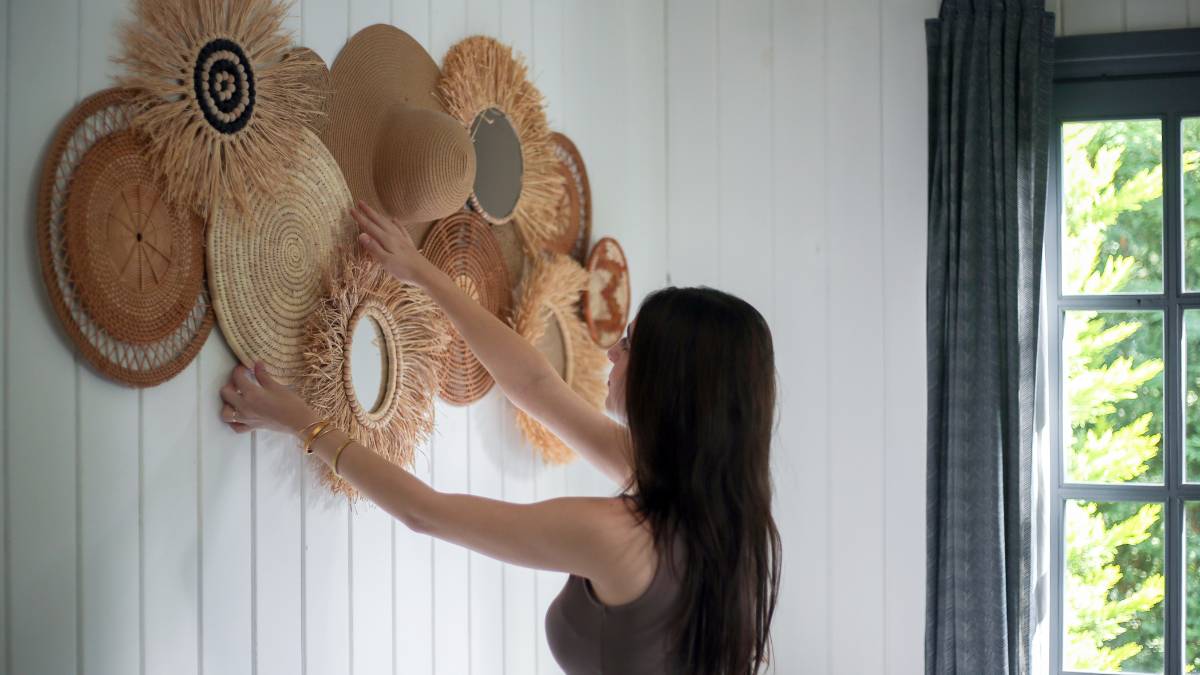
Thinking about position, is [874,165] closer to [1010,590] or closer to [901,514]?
[901,514]

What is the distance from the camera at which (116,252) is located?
4.14 ft

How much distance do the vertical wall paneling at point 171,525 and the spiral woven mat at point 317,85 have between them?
0.43m

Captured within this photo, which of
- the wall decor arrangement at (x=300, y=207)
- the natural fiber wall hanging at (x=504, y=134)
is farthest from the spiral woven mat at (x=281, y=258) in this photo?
the natural fiber wall hanging at (x=504, y=134)

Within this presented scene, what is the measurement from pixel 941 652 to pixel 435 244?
5.17 feet

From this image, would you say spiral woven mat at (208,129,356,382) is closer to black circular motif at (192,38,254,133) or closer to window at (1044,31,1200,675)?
black circular motif at (192,38,254,133)

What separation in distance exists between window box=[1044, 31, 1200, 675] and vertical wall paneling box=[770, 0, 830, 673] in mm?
570

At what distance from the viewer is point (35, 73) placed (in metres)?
1.18

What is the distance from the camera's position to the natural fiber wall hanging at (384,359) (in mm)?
1572

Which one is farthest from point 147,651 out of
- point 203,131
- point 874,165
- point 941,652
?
point 874,165

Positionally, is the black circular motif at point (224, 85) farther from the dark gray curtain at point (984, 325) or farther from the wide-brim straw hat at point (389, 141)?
the dark gray curtain at point (984, 325)

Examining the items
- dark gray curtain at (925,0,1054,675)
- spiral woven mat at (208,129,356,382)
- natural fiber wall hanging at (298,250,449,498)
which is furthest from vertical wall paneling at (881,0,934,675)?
spiral woven mat at (208,129,356,382)

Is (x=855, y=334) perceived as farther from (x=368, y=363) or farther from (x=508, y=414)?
(x=368, y=363)

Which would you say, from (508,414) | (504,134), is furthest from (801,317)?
(504,134)

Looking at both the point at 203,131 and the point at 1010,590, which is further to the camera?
the point at 1010,590
